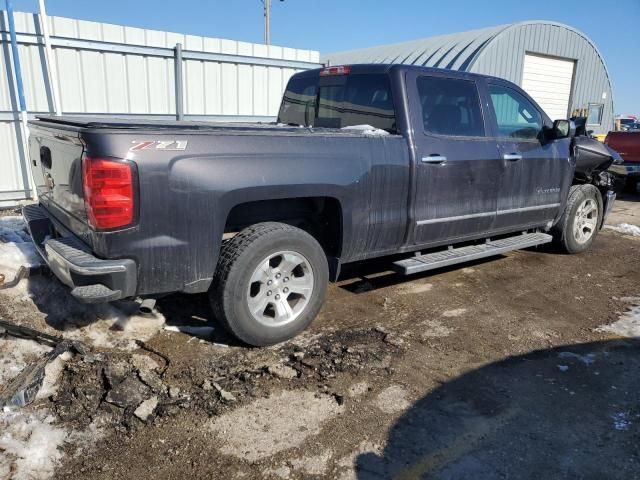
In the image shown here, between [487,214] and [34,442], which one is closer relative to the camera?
[34,442]

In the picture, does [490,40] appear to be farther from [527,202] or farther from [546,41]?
[527,202]

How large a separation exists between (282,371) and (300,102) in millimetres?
2978

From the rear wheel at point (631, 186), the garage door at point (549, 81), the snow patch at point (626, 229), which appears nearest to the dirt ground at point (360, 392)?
the snow patch at point (626, 229)

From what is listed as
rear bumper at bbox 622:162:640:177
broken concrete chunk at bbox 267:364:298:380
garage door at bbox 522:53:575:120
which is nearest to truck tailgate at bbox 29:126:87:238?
broken concrete chunk at bbox 267:364:298:380

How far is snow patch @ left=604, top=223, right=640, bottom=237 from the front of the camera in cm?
803

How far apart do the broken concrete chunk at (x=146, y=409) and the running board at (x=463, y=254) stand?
2210 mm

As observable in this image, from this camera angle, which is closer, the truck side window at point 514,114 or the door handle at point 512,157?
the door handle at point 512,157

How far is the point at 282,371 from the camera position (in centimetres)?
336

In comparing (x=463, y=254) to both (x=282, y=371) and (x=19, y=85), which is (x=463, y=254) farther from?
(x=19, y=85)

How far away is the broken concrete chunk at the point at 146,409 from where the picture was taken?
112 inches

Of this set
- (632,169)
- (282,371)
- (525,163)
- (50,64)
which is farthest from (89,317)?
(632,169)

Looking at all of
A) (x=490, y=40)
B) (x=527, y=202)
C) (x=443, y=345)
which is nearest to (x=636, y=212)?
(x=527, y=202)

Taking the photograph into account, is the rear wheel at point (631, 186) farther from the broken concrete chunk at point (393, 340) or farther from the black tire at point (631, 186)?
the broken concrete chunk at point (393, 340)

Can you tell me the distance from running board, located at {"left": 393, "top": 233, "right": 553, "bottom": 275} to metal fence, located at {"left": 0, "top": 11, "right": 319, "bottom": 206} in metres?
5.76
